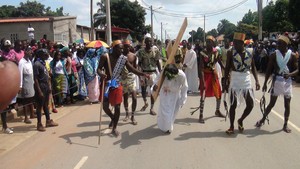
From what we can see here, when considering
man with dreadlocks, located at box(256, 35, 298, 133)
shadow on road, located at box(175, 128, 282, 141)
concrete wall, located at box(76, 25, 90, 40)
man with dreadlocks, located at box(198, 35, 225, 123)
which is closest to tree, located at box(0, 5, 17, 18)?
concrete wall, located at box(76, 25, 90, 40)

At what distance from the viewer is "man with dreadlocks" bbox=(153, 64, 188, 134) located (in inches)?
302

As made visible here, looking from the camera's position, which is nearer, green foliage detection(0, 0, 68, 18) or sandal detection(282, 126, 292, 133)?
sandal detection(282, 126, 292, 133)

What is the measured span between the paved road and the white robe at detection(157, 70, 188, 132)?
0.32 metres

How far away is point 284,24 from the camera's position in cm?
4669

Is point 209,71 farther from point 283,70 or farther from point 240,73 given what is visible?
point 283,70

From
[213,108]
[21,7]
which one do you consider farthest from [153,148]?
[21,7]

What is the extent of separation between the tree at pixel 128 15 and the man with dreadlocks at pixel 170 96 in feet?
159

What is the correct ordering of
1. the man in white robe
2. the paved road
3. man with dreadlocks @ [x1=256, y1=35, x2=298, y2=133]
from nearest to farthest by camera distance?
1. the paved road
2. man with dreadlocks @ [x1=256, y1=35, x2=298, y2=133]
3. the man in white robe

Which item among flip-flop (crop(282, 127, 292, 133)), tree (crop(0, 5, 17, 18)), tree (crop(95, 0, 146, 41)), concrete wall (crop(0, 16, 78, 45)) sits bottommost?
flip-flop (crop(282, 127, 292, 133))

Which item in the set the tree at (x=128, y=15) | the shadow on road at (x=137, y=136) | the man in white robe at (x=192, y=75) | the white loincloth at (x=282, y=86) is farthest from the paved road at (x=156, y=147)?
the tree at (x=128, y=15)

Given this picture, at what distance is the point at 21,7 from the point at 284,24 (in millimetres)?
56730

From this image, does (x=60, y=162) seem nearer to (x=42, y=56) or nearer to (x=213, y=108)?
(x=42, y=56)

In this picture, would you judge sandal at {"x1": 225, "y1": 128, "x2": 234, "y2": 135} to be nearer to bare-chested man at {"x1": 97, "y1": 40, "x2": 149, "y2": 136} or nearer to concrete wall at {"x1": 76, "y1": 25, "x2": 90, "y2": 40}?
bare-chested man at {"x1": 97, "y1": 40, "x2": 149, "y2": 136}

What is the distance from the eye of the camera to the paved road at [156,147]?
580 centimetres
